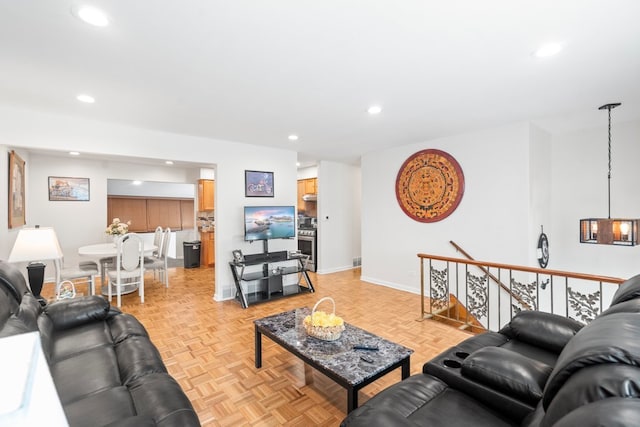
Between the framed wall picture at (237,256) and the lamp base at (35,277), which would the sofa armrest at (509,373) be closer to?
the framed wall picture at (237,256)

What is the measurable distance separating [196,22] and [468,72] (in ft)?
6.34

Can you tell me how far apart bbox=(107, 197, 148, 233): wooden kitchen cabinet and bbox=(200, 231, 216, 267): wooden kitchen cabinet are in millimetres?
1969

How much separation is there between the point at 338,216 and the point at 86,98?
15.0 feet

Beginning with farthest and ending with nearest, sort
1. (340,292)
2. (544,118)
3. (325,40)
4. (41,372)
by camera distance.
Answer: (340,292) → (544,118) → (325,40) → (41,372)

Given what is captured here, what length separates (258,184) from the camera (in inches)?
187

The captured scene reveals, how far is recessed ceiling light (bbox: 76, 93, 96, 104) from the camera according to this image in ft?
8.80

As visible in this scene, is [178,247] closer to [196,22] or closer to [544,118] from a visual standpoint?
[196,22]

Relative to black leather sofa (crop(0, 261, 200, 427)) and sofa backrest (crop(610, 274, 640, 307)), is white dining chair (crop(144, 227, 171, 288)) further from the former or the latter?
sofa backrest (crop(610, 274, 640, 307))

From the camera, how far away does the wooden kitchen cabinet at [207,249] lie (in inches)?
263

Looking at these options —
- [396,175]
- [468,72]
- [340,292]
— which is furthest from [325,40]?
[340,292]

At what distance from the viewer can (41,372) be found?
390mm

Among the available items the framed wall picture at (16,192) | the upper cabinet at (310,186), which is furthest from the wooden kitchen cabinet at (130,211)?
the upper cabinet at (310,186)

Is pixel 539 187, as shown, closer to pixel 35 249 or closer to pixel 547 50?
pixel 547 50

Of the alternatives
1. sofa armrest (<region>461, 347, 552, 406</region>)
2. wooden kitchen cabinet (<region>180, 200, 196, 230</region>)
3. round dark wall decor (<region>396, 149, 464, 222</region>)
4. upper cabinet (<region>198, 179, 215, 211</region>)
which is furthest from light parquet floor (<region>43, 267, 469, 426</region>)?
wooden kitchen cabinet (<region>180, 200, 196, 230</region>)
